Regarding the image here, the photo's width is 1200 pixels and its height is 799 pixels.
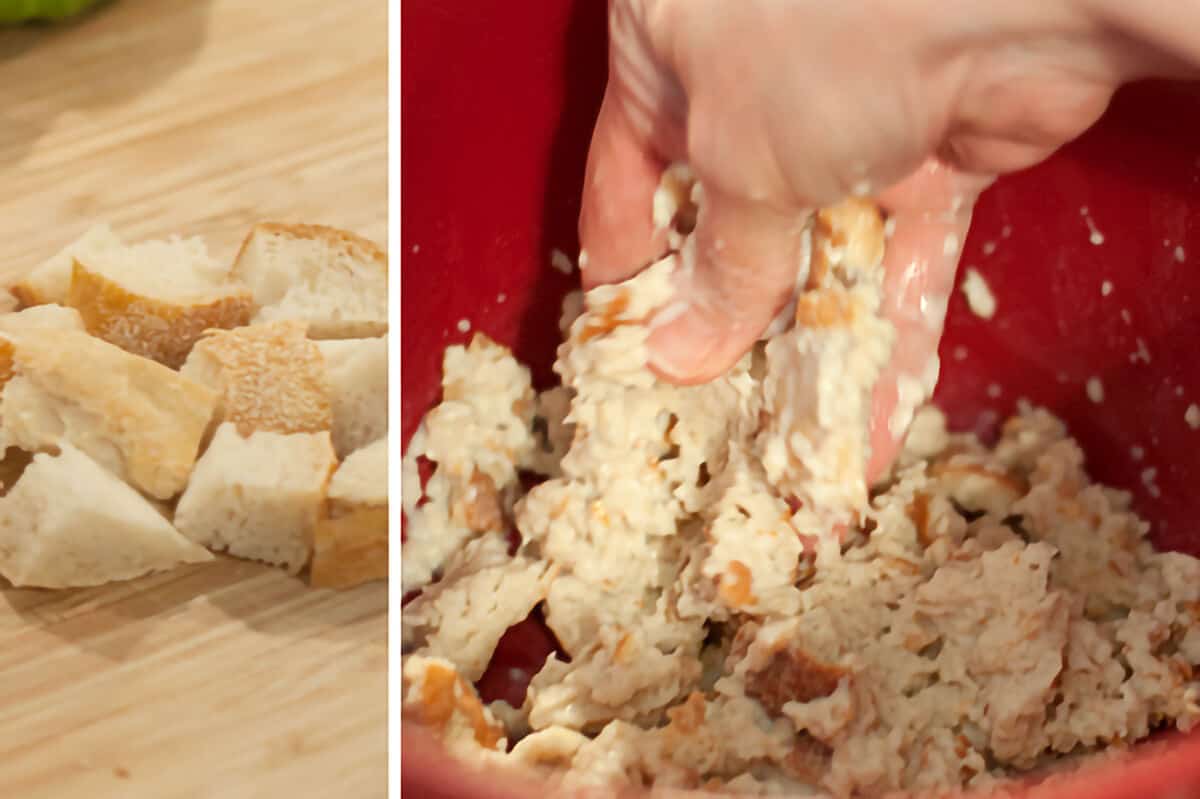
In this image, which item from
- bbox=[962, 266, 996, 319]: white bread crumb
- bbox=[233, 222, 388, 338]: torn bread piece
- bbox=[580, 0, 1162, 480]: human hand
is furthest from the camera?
bbox=[962, 266, 996, 319]: white bread crumb

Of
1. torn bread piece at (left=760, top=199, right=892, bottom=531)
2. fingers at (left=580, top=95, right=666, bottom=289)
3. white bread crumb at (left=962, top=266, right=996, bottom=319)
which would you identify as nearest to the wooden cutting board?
fingers at (left=580, top=95, right=666, bottom=289)

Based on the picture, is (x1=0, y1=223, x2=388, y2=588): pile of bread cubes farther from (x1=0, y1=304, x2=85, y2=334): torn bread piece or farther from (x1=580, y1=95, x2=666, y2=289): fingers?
(x1=580, y1=95, x2=666, y2=289): fingers

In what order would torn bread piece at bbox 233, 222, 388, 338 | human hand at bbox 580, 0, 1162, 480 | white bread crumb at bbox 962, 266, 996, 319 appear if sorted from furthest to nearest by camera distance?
white bread crumb at bbox 962, 266, 996, 319, torn bread piece at bbox 233, 222, 388, 338, human hand at bbox 580, 0, 1162, 480

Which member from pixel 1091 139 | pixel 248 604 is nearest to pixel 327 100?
pixel 248 604

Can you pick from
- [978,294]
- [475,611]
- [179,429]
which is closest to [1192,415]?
[978,294]

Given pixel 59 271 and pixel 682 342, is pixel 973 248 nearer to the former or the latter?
pixel 682 342

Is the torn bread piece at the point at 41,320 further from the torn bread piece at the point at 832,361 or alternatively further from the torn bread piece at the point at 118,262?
the torn bread piece at the point at 832,361
